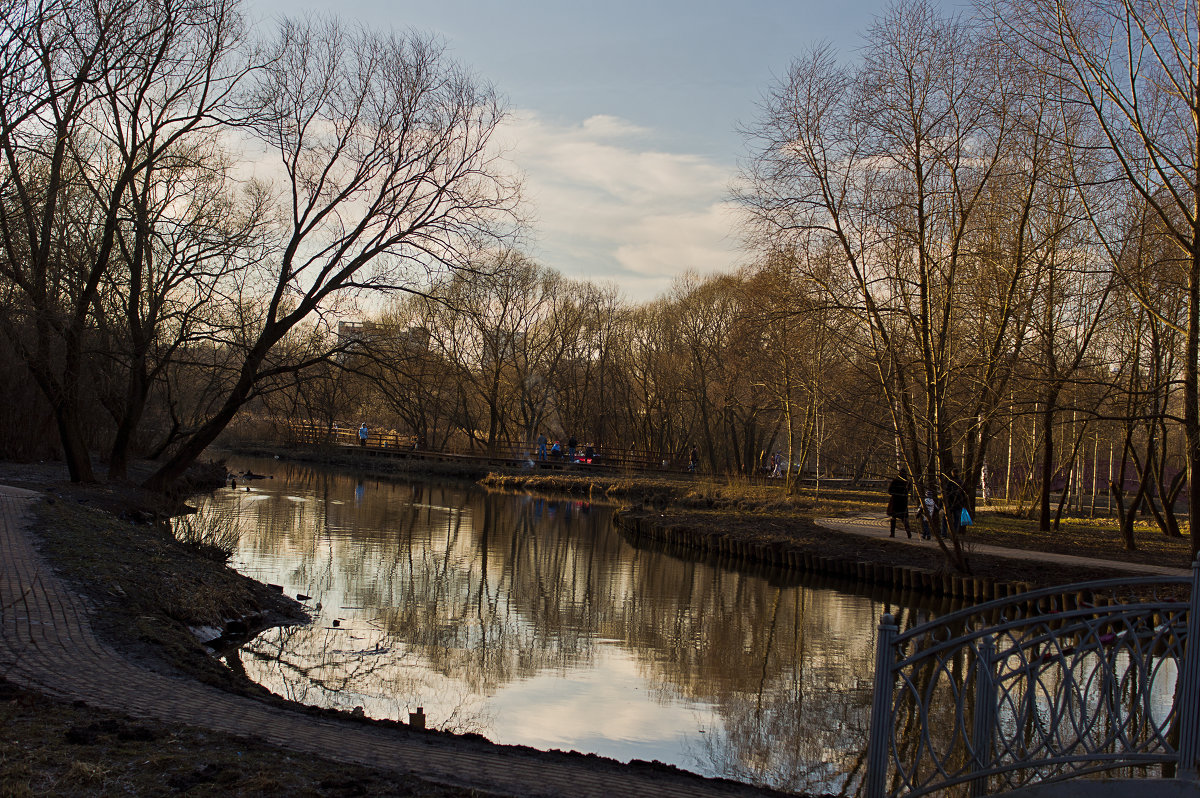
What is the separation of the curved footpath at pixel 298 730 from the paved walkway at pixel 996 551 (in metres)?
12.0

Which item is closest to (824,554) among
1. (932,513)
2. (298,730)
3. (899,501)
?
(899,501)

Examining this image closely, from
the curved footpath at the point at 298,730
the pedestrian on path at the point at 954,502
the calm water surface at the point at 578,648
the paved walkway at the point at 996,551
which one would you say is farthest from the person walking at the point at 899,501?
the curved footpath at the point at 298,730

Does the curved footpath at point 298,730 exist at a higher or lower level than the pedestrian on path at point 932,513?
lower

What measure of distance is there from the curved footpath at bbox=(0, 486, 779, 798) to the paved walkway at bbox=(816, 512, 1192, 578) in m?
12.0

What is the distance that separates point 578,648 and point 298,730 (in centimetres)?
737

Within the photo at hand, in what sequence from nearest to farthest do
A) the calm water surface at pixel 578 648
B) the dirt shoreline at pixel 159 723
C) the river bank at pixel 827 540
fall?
1. the dirt shoreline at pixel 159 723
2. the calm water surface at pixel 578 648
3. the river bank at pixel 827 540

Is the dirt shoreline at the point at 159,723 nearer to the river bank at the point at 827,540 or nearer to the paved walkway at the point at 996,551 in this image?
the river bank at the point at 827,540

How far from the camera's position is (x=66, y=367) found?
20000 millimetres

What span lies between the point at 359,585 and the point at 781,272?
11.7 metres

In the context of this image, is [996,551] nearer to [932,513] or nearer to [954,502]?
[932,513]

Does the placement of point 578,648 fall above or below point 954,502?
below

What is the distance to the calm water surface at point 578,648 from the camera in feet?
32.2

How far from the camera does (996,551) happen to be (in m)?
20.1

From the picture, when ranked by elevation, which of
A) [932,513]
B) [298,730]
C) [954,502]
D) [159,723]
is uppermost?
[954,502]
